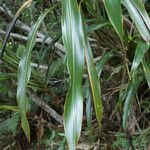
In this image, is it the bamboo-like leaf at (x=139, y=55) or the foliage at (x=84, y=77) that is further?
the bamboo-like leaf at (x=139, y=55)

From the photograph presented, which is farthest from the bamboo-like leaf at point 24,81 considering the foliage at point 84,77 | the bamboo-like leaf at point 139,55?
the bamboo-like leaf at point 139,55

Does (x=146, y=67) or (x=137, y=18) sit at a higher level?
(x=137, y=18)

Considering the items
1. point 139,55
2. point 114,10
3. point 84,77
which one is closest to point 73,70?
point 114,10

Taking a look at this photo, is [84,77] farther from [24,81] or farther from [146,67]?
[24,81]

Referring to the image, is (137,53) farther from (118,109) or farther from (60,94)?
(60,94)

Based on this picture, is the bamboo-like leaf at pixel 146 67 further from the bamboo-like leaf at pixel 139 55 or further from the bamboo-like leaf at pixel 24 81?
the bamboo-like leaf at pixel 24 81

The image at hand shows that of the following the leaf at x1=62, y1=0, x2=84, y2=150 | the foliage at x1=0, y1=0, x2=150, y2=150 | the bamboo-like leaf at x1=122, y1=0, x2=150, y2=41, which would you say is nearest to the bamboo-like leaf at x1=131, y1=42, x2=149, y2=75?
the foliage at x1=0, y1=0, x2=150, y2=150
